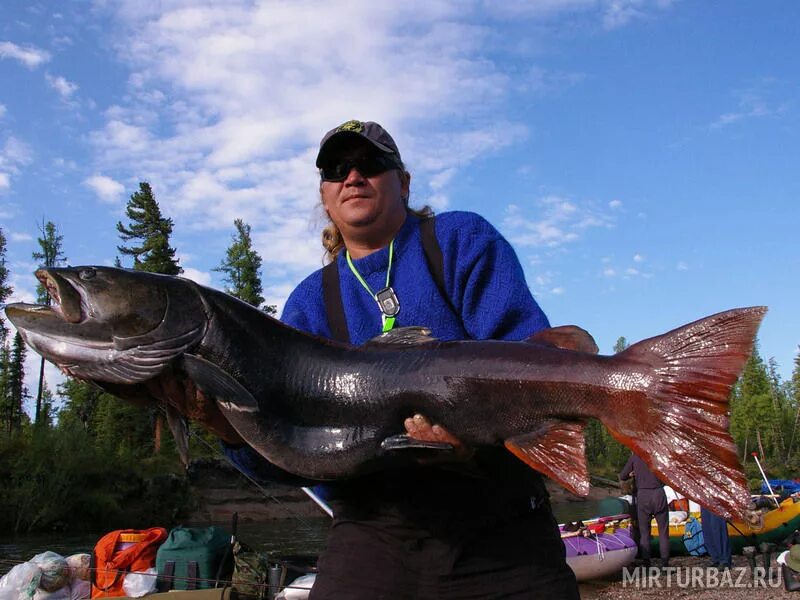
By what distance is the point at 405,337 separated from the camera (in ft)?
9.47

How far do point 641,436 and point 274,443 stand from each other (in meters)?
1.44

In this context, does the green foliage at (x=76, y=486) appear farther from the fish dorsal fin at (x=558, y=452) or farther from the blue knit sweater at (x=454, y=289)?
the fish dorsal fin at (x=558, y=452)

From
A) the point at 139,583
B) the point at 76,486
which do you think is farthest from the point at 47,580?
the point at 76,486

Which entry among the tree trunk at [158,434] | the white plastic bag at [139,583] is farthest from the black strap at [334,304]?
the tree trunk at [158,434]

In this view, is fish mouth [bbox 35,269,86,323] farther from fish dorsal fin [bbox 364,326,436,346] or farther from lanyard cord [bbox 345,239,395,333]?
lanyard cord [bbox 345,239,395,333]

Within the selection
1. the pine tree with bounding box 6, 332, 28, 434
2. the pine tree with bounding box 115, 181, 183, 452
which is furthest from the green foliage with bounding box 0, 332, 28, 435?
the pine tree with bounding box 115, 181, 183, 452

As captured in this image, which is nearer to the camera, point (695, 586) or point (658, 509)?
point (695, 586)

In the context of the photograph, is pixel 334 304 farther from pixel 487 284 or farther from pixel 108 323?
pixel 108 323

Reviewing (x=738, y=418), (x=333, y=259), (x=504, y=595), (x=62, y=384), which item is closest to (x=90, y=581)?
(x=333, y=259)

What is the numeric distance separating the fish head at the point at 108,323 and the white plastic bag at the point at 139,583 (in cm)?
637

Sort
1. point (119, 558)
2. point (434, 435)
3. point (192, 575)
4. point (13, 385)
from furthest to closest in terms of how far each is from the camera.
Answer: point (13, 385) → point (119, 558) → point (192, 575) → point (434, 435)

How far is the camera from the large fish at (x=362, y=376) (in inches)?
96.4

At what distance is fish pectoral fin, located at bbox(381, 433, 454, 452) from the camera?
261 cm

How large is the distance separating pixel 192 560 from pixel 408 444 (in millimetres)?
6910
